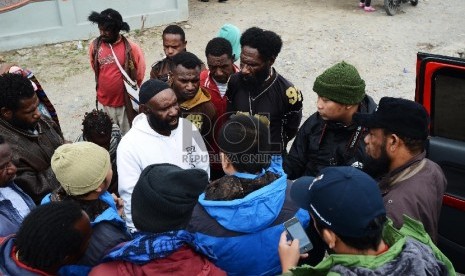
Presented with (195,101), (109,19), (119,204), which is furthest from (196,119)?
(109,19)

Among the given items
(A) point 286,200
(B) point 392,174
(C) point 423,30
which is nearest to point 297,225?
(A) point 286,200

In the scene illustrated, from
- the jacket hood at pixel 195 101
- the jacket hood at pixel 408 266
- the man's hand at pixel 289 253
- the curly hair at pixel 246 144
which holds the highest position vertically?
the curly hair at pixel 246 144

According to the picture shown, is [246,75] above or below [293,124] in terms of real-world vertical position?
above

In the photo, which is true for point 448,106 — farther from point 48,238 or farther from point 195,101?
point 48,238

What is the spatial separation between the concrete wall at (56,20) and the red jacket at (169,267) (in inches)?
314

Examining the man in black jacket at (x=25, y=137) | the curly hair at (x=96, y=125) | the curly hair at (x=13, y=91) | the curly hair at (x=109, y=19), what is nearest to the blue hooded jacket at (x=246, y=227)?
the man in black jacket at (x=25, y=137)

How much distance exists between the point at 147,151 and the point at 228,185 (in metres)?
1.02

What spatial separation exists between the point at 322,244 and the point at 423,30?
8999mm

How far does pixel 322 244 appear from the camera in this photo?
2.82 m

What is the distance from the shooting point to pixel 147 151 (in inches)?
123

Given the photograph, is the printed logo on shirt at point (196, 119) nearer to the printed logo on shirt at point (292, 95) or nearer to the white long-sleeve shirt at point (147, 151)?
the white long-sleeve shirt at point (147, 151)

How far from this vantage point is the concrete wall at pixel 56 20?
849 centimetres

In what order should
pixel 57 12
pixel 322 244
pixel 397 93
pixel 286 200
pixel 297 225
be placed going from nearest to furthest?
pixel 297 225 < pixel 286 200 < pixel 322 244 < pixel 397 93 < pixel 57 12

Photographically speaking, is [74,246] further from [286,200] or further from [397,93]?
[397,93]
